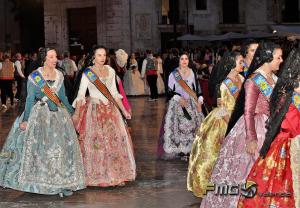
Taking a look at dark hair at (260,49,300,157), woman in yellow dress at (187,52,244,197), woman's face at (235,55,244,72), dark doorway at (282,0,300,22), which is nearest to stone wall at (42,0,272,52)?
dark doorway at (282,0,300,22)

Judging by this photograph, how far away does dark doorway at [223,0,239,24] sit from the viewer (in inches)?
1676

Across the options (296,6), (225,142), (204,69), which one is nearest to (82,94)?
(225,142)

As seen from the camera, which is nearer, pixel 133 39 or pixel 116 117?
pixel 116 117

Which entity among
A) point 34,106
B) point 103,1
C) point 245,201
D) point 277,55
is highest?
point 103,1

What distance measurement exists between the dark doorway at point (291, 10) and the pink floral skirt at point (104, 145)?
35898 millimetres

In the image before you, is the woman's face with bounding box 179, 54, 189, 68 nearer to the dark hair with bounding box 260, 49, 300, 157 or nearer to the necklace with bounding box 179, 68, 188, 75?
the necklace with bounding box 179, 68, 188, 75

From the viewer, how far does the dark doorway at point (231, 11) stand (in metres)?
42.6

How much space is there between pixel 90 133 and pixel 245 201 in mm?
3541

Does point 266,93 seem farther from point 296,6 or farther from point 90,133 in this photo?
point 296,6

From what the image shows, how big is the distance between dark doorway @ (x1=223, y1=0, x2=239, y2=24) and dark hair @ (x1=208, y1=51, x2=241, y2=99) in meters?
34.0

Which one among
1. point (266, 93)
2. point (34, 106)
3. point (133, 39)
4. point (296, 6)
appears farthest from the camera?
point (296, 6)

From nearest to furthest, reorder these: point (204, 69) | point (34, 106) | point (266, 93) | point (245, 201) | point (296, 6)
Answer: point (245, 201)
point (266, 93)
point (34, 106)
point (204, 69)
point (296, 6)

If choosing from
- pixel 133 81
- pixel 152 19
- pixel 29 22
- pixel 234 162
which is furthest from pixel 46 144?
pixel 29 22

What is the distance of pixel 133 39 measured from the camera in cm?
3947
